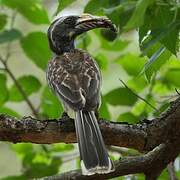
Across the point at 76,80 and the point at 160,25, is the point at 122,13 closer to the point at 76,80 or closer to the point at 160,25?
the point at 160,25

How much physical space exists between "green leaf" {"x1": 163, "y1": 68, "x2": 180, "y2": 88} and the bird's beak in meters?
0.45

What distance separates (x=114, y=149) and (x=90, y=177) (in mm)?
1046

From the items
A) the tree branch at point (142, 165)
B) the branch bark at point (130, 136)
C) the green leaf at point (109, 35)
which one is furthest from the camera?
the green leaf at point (109, 35)

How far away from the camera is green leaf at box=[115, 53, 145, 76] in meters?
3.08

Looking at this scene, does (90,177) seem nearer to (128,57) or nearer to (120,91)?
(120,91)

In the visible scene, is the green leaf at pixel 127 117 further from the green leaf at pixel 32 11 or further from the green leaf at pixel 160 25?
the green leaf at pixel 160 25

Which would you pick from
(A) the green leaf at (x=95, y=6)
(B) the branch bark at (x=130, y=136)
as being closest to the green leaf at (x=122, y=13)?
(A) the green leaf at (x=95, y=6)

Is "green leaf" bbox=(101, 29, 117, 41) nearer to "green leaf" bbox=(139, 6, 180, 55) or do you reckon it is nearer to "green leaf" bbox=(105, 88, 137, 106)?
"green leaf" bbox=(105, 88, 137, 106)

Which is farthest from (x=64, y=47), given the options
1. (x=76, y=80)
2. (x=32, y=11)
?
(x=76, y=80)

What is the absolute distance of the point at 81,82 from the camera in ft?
7.97

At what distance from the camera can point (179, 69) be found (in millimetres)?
2854

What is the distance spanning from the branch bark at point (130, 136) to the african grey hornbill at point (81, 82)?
51 millimetres

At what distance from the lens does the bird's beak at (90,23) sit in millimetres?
2212

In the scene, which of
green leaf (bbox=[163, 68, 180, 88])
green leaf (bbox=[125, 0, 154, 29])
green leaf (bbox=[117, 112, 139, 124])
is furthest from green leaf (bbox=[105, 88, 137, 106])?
green leaf (bbox=[125, 0, 154, 29])
